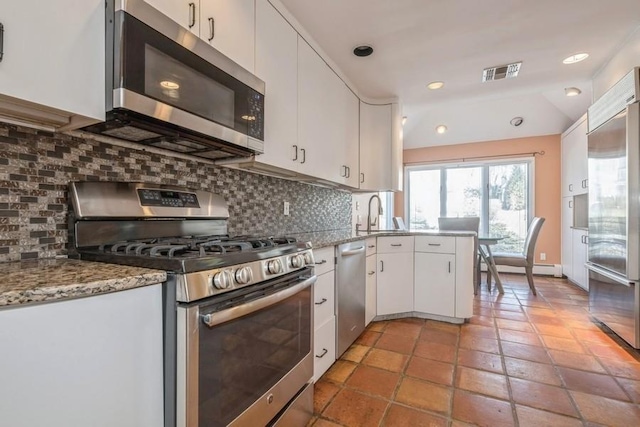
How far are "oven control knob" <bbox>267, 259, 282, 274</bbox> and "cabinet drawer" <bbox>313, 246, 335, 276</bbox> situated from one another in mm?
488

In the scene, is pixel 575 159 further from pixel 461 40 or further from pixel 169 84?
pixel 169 84

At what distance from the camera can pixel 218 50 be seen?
56.1 inches

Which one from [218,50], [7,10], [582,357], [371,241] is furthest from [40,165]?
[582,357]

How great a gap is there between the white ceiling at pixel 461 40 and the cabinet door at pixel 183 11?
784 millimetres

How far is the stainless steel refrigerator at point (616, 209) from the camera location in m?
2.20

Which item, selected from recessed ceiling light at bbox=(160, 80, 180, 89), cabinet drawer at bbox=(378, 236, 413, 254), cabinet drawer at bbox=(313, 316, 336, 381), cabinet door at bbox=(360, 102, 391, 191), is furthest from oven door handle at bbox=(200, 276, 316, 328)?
cabinet door at bbox=(360, 102, 391, 191)

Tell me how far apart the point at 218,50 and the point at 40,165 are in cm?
82

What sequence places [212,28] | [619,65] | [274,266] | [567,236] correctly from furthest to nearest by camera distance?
[567,236] < [619,65] < [212,28] < [274,266]

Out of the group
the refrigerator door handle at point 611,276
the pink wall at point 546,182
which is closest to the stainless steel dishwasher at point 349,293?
the refrigerator door handle at point 611,276

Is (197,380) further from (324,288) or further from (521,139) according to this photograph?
(521,139)

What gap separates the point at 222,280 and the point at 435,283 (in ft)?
7.93

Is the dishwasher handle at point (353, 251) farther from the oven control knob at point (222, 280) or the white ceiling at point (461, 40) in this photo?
the white ceiling at point (461, 40)

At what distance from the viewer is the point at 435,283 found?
116 inches

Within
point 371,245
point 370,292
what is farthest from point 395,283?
point 371,245
